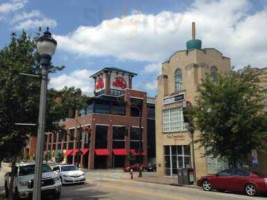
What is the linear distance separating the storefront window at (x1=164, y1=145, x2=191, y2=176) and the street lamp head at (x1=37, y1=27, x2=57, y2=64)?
78.5 feet

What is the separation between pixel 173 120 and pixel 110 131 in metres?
27.4

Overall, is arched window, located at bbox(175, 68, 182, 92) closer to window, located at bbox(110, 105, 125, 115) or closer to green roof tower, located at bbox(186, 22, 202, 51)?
green roof tower, located at bbox(186, 22, 202, 51)

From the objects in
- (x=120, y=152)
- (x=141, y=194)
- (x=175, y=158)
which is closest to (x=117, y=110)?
(x=120, y=152)

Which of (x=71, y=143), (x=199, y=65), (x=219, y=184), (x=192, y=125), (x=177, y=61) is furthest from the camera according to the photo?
(x=71, y=143)

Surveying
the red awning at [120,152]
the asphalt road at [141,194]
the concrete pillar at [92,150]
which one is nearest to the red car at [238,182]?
the asphalt road at [141,194]

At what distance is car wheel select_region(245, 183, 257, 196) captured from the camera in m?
17.6

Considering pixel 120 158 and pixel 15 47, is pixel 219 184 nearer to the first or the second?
pixel 15 47

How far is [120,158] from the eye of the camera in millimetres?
58031

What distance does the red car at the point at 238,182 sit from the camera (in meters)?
17.4

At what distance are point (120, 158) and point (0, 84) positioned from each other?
45726 millimetres

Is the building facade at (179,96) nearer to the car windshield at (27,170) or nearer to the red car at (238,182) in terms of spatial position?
the red car at (238,182)

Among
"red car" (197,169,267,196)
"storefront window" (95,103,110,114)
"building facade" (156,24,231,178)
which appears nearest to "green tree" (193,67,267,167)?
"red car" (197,169,267,196)

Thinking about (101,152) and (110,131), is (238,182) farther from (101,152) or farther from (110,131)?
(110,131)

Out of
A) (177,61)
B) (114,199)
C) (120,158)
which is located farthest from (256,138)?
(120,158)
